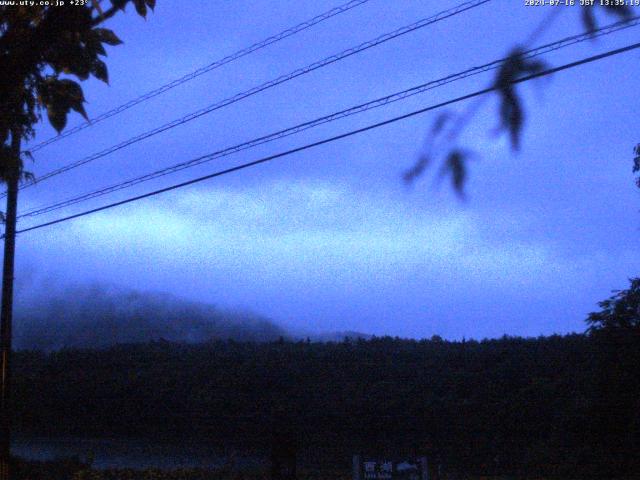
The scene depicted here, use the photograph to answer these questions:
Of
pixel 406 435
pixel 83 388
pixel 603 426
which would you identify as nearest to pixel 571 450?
pixel 603 426

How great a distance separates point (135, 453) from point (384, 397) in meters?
6.51

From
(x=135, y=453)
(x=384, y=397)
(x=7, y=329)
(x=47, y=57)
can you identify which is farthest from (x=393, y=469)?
(x=135, y=453)

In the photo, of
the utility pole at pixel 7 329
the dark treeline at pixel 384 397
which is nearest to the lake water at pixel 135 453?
the dark treeline at pixel 384 397

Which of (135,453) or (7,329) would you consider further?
(135,453)

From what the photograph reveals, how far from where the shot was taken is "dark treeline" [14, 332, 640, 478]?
16.3 metres

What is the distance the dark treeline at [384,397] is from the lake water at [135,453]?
503 millimetres

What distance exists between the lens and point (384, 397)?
1923 cm

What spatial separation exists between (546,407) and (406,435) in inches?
120

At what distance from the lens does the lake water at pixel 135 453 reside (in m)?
18.6

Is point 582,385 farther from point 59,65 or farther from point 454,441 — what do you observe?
point 59,65

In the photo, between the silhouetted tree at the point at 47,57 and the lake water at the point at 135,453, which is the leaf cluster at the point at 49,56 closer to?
the silhouetted tree at the point at 47,57

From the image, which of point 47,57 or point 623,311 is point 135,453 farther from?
point 47,57

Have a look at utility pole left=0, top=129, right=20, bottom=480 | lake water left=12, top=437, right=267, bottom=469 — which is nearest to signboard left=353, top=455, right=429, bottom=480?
lake water left=12, top=437, right=267, bottom=469

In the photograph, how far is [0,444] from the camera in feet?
51.3
